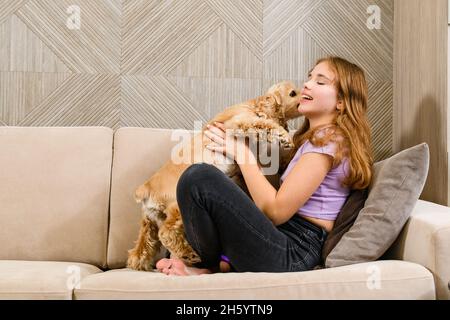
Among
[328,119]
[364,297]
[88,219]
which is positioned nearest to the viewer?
[364,297]

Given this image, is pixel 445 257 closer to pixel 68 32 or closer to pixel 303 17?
pixel 303 17

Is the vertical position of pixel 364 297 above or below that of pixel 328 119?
below

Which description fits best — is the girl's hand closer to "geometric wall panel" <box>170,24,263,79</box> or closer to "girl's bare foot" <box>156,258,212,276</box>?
"girl's bare foot" <box>156,258,212,276</box>

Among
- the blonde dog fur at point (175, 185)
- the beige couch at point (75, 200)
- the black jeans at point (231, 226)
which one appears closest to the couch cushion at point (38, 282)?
the beige couch at point (75, 200)

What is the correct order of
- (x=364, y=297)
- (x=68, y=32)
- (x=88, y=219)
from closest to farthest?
(x=364, y=297) → (x=88, y=219) → (x=68, y=32)

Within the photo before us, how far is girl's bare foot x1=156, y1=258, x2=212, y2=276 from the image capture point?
1.62m

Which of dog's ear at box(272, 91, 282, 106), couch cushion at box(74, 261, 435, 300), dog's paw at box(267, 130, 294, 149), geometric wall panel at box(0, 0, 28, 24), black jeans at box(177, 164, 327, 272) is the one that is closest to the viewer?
couch cushion at box(74, 261, 435, 300)

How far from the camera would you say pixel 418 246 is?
1.54m

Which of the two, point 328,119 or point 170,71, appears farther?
point 170,71

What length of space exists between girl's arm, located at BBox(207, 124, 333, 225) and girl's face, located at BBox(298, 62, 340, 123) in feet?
0.70

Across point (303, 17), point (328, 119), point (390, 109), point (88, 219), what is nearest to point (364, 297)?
point (328, 119)

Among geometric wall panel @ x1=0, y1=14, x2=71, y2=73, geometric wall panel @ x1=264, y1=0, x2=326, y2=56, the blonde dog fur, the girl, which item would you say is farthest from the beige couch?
geometric wall panel @ x1=264, y1=0, x2=326, y2=56

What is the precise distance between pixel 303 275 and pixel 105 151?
1.04 m

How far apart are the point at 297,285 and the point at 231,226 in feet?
0.88
